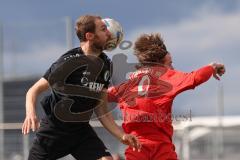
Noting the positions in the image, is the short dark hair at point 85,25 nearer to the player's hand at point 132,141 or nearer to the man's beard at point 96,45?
the man's beard at point 96,45

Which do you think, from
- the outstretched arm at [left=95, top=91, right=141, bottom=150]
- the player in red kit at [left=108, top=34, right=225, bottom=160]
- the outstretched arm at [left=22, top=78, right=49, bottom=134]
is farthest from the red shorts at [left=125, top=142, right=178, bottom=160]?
the outstretched arm at [left=22, top=78, right=49, bottom=134]

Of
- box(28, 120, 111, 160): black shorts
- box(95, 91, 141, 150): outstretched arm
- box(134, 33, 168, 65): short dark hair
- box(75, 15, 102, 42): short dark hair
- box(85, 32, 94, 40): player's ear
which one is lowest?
box(28, 120, 111, 160): black shorts

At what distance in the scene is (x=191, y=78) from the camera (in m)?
4.75

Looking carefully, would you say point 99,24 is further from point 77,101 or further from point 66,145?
point 66,145

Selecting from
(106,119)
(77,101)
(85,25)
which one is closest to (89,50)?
(85,25)

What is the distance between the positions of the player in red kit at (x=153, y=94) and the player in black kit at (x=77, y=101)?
0.21 metres

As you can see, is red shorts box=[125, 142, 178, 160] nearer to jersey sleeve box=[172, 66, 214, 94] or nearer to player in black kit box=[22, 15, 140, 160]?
player in black kit box=[22, 15, 140, 160]

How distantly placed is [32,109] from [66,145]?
386 millimetres

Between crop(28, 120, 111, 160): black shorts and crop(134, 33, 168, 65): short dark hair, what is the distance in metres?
0.68

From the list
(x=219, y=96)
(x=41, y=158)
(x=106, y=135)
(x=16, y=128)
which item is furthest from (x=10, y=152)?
(x=41, y=158)

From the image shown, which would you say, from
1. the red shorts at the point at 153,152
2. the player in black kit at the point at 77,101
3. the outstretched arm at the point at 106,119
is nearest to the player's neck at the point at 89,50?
the player in black kit at the point at 77,101

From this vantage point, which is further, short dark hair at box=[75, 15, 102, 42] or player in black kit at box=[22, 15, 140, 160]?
short dark hair at box=[75, 15, 102, 42]

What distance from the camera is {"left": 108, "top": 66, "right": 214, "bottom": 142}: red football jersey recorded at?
4.77 m

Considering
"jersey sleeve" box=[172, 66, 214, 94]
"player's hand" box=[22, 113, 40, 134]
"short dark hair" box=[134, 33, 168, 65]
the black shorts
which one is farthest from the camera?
"short dark hair" box=[134, 33, 168, 65]
